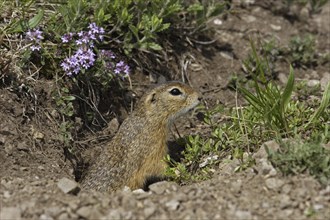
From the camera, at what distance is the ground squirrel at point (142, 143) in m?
7.52

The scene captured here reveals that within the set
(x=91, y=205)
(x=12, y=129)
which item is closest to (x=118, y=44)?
(x=12, y=129)

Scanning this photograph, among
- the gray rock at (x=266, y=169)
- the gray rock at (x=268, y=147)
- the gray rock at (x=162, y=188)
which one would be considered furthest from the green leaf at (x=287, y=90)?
the gray rock at (x=162, y=188)

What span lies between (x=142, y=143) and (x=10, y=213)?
264 centimetres

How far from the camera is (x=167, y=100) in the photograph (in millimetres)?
7887

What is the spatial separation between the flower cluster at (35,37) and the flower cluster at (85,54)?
288 millimetres

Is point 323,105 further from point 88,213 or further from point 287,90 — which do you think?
point 88,213

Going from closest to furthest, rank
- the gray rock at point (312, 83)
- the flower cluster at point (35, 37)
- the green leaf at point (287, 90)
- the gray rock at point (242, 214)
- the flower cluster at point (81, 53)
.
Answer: the gray rock at point (242, 214), the green leaf at point (287, 90), the flower cluster at point (35, 37), the flower cluster at point (81, 53), the gray rock at point (312, 83)

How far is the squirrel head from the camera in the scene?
787 cm

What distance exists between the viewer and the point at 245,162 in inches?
255

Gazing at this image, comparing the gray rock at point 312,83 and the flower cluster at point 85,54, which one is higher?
the flower cluster at point 85,54

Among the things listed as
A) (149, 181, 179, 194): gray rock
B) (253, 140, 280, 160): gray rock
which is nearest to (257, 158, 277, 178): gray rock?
(253, 140, 280, 160): gray rock

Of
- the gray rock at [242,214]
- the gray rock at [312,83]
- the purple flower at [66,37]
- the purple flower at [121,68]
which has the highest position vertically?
the purple flower at [66,37]

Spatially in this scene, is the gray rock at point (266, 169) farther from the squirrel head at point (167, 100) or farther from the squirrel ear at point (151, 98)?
the squirrel ear at point (151, 98)

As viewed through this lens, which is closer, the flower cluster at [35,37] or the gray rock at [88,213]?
the gray rock at [88,213]
